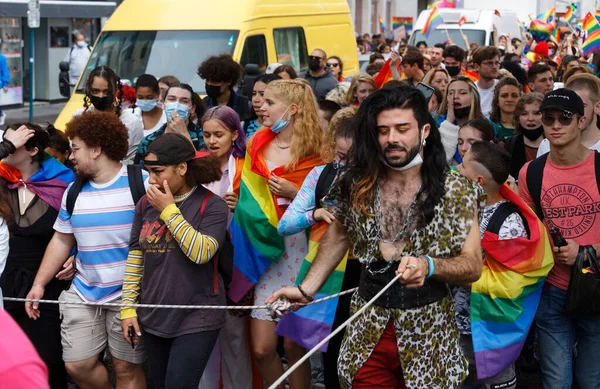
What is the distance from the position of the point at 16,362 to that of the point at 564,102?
3.70 m

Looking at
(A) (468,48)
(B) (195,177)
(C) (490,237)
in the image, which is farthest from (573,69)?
(A) (468,48)

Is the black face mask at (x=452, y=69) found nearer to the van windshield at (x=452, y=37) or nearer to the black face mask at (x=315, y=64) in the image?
the black face mask at (x=315, y=64)

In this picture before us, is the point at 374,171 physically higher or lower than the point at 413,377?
higher

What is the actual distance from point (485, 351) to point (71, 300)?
223 cm

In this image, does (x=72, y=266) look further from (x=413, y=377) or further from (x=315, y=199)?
(x=413, y=377)

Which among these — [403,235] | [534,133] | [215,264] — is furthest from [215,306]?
[534,133]

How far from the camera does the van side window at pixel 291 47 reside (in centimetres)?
1213

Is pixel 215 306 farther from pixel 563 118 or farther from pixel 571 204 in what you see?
pixel 563 118

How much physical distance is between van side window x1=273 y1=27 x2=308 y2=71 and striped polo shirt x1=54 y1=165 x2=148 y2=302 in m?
7.02

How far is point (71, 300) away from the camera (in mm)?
5238

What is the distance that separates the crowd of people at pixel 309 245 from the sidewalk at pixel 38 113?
15.6 meters

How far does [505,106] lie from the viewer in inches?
303

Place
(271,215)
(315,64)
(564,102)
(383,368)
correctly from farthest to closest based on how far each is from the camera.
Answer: (315,64) < (271,215) < (564,102) < (383,368)

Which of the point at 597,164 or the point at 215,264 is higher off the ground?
the point at 597,164
